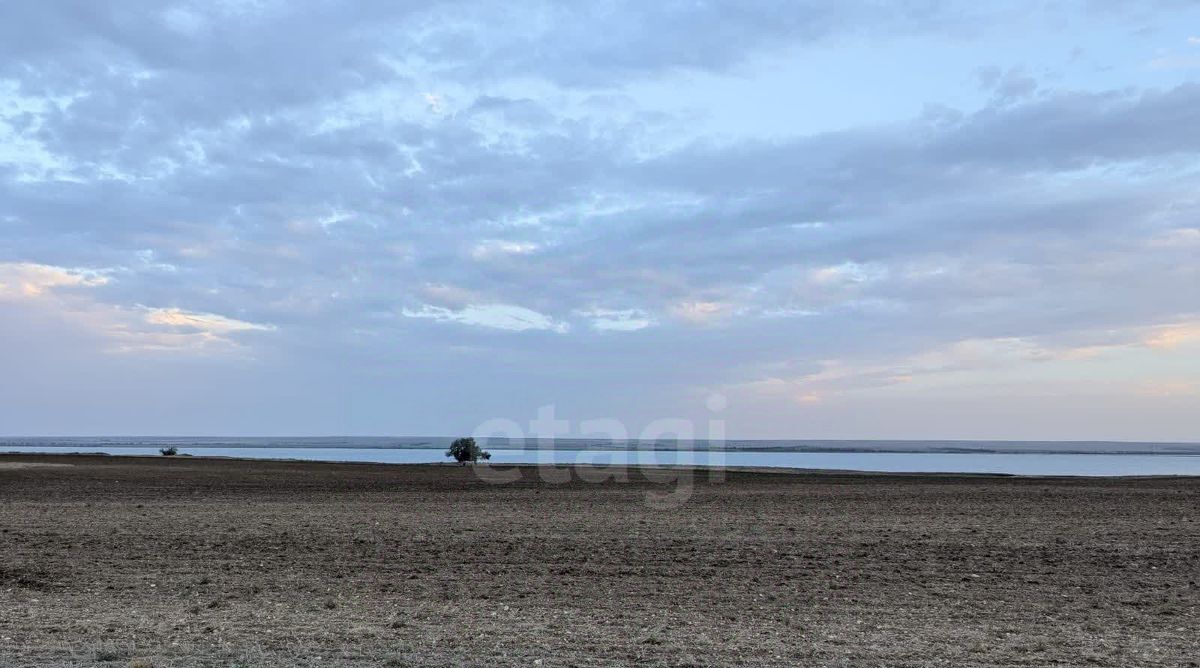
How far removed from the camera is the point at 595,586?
13867 millimetres

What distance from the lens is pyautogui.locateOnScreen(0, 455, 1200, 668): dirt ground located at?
963cm

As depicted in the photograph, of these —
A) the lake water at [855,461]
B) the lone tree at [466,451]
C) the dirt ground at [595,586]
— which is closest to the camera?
the dirt ground at [595,586]

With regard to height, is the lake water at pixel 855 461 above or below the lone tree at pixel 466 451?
below

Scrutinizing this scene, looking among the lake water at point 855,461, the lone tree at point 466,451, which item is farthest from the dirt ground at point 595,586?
the lake water at point 855,461

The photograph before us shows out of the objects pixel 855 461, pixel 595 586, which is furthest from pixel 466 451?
pixel 595 586

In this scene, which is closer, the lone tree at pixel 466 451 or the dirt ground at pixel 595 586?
the dirt ground at pixel 595 586

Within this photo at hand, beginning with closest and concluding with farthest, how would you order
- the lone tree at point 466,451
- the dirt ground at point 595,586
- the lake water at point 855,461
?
the dirt ground at point 595,586 → the lone tree at point 466,451 → the lake water at point 855,461

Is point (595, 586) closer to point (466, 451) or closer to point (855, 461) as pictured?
point (466, 451)

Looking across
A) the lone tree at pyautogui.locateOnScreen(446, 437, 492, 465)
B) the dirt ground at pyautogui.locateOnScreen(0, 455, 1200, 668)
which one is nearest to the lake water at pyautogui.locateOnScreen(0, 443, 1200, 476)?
the lone tree at pyautogui.locateOnScreen(446, 437, 492, 465)

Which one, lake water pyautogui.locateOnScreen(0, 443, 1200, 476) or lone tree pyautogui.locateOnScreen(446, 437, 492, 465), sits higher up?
lone tree pyautogui.locateOnScreen(446, 437, 492, 465)

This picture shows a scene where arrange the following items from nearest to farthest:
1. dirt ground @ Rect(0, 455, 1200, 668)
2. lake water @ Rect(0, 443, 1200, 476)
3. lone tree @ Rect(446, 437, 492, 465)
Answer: dirt ground @ Rect(0, 455, 1200, 668), lone tree @ Rect(446, 437, 492, 465), lake water @ Rect(0, 443, 1200, 476)

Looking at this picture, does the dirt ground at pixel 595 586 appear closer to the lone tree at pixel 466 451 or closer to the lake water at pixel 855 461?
the lone tree at pixel 466 451

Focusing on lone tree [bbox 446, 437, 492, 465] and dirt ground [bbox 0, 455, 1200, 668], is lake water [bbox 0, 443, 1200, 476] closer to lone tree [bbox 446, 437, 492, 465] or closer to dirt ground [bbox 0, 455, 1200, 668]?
lone tree [bbox 446, 437, 492, 465]

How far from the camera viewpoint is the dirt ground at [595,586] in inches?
379
